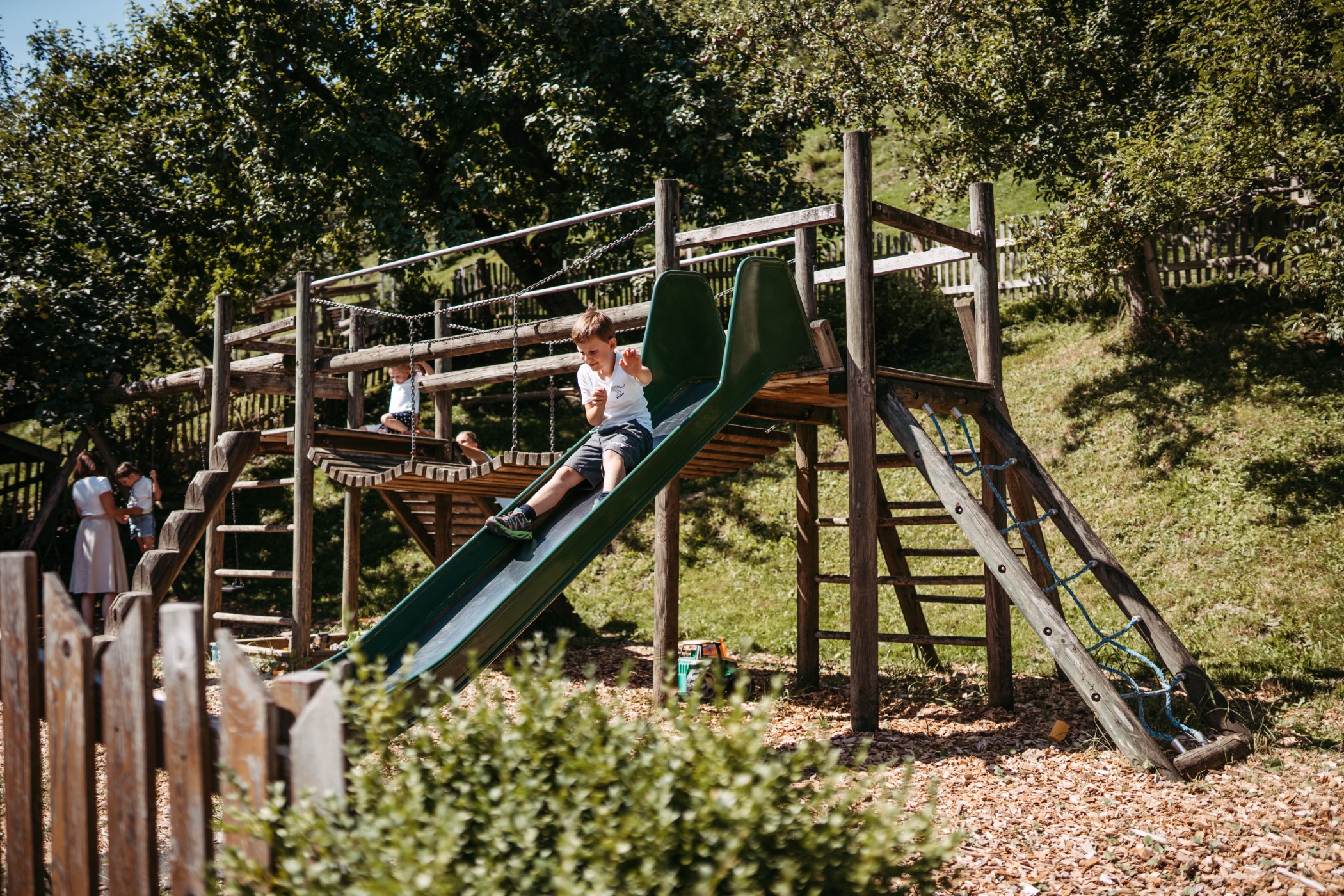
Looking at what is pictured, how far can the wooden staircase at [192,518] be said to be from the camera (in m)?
7.96

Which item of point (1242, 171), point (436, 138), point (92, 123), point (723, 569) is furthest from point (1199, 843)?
point (92, 123)

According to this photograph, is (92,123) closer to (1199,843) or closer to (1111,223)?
(1111,223)

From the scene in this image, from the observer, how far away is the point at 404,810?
1917 millimetres

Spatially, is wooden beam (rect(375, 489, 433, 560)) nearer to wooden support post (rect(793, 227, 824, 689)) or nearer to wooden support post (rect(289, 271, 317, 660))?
wooden support post (rect(289, 271, 317, 660))

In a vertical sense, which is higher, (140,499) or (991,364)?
(991,364)

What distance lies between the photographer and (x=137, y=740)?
7.54 ft

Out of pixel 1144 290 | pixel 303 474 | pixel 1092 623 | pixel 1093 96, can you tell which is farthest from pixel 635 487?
pixel 1144 290

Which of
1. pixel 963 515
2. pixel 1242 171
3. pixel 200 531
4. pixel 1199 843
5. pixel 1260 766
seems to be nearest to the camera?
pixel 1199 843

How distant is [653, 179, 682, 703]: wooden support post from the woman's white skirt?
585cm

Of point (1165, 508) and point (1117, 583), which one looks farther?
point (1165, 508)

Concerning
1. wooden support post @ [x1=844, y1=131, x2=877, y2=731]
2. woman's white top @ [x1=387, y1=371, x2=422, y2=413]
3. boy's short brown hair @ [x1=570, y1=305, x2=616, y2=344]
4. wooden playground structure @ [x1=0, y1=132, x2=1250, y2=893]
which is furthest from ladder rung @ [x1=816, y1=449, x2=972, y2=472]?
woman's white top @ [x1=387, y1=371, x2=422, y2=413]

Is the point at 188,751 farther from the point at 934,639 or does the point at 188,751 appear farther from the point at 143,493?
the point at 143,493

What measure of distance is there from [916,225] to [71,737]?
5.27m

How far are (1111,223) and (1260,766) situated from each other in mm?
7376
